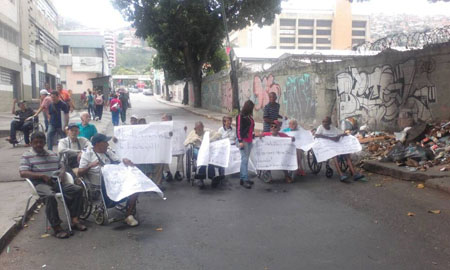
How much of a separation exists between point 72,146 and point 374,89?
9.30 metres

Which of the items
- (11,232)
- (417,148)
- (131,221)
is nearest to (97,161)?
(131,221)

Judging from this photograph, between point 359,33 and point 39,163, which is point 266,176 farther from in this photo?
point 359,33

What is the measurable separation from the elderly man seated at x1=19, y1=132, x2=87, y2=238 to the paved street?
0.93ft

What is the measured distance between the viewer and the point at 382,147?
11000mm

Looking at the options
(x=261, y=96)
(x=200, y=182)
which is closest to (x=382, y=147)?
(x=200, y=182)

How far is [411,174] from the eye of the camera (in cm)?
850

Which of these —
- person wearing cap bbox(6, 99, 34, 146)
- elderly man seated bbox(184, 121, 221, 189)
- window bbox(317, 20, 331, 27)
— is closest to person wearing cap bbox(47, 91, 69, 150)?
person wearing cap bbox(6, 99, 34, 146)

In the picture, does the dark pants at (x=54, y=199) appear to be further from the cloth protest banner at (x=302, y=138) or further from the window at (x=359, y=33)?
the window at (x=359, y=33)

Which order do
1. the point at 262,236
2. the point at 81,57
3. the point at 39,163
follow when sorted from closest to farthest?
1. the point at 262,236
2. the point at 39,163
3. the point at 81,57

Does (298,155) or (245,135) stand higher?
(245,135)

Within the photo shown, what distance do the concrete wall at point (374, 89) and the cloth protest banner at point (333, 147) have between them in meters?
3.32

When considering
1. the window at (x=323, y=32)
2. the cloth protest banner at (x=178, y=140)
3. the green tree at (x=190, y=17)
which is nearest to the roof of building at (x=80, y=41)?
the green tree at (x=190, y=17)

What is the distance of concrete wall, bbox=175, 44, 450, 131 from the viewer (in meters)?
10.8

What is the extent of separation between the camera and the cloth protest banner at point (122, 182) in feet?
19.1
